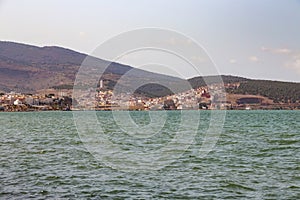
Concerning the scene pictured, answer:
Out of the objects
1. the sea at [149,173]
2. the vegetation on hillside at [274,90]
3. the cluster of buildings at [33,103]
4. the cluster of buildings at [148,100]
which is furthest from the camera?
the cluster of buildings at [33,103]

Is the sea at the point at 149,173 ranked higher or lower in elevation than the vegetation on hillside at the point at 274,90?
lower

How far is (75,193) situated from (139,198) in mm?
2083

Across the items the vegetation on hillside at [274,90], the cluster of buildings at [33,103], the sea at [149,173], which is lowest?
the sea at [149,173]

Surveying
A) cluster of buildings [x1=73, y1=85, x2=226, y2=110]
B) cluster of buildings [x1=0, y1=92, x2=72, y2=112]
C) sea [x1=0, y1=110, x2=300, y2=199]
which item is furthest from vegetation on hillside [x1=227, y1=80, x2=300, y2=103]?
sea [x1=0, y1=110, x2=300, y2=199]

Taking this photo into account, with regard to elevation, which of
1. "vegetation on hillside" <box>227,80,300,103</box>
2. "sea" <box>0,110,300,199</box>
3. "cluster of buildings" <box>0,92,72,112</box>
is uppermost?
"vegetation on hillside" <box>227,80,300,103</box>

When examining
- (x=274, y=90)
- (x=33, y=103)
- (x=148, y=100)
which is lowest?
(x=33, y=103)

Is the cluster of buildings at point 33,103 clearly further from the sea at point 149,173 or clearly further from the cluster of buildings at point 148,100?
the sea at point 149,173

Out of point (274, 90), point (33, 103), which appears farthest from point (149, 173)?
point (33, 103)

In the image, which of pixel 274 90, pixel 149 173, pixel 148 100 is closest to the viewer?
pixel 149 173

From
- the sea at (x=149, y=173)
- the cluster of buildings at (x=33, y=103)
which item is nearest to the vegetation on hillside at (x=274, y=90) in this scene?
the cluster of buildings at (x=33, y=103)

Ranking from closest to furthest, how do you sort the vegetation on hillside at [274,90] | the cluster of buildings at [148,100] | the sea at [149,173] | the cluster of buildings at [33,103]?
the sea at [149,173] < the cluster of buildings at [148,100] < the vegetation on hillside at [274,90] < the cluster of buildings at [33,103]

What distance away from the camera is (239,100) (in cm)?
18538

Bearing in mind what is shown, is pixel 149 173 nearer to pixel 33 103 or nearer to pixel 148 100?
pixel 148 100

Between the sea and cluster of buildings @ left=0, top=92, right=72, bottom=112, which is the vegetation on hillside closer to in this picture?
cluster of buildings @ left=0, top=92, right=72, bottom=112
